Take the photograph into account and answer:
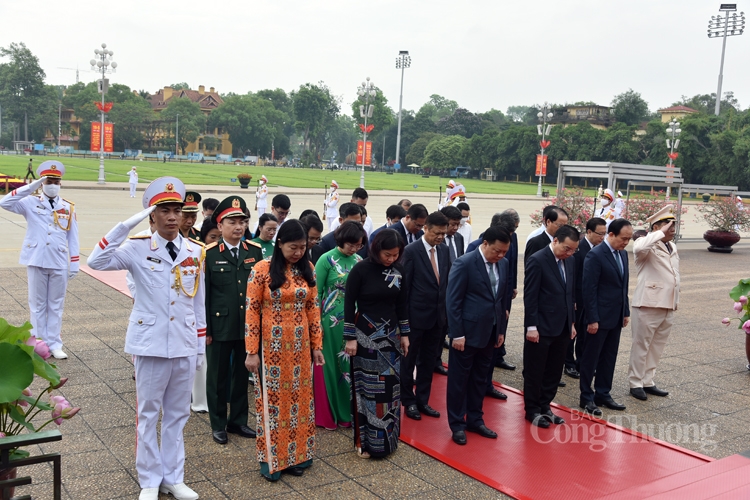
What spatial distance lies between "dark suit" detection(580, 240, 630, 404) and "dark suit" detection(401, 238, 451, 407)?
1492mm

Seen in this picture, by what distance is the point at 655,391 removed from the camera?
20.9ft

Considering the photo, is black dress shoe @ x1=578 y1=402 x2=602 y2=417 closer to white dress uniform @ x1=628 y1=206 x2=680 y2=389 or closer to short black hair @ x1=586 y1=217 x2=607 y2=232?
white dress uniform @ x1=628 y1=206 x2=680 y2=389

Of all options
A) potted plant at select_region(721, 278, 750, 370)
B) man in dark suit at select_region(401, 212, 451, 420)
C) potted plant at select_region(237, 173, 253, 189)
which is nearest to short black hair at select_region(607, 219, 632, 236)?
man in dark suit at select_region(401, 212, 451, 420)

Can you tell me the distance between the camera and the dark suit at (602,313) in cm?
587

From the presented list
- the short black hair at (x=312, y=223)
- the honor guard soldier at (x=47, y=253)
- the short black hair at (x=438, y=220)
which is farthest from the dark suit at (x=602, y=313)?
the honor guard soldier at (x=47, y=253)

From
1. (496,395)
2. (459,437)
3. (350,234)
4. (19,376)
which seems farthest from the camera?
(496,395)

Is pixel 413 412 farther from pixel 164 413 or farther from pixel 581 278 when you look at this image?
pixel 581 278

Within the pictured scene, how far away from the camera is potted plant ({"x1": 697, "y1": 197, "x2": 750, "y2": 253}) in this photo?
1916cm

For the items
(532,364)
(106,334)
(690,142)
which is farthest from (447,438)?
(690,142)

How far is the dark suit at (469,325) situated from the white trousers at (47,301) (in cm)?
416

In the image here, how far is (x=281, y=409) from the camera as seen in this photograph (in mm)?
4109

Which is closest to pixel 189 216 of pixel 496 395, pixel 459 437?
pixel 459 437

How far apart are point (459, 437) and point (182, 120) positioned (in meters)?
83.7

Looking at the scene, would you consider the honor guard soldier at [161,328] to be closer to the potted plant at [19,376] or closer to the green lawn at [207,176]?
the potted plant at [19,376]
